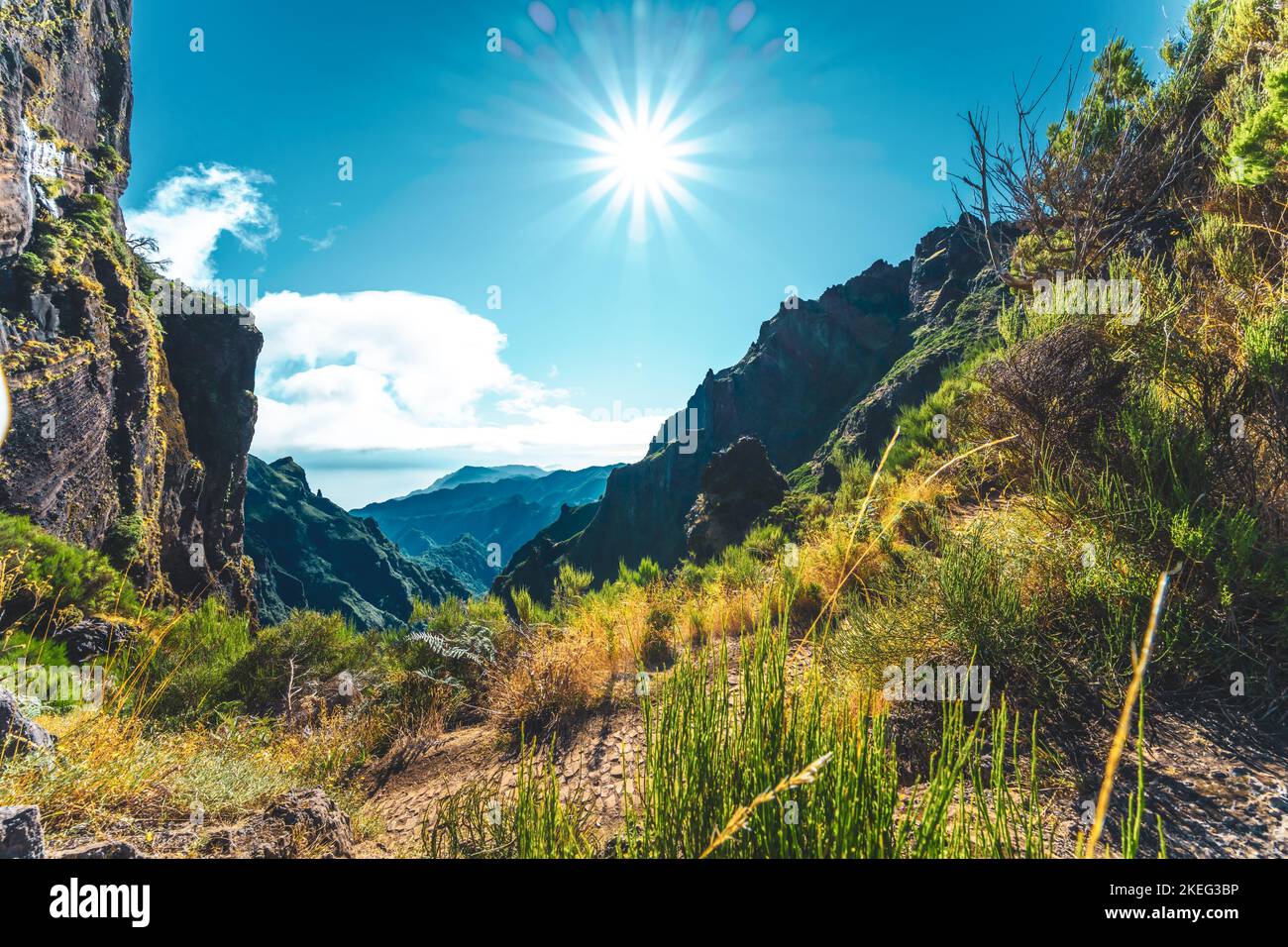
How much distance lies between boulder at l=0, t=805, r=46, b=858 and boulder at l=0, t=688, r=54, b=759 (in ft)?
3.56

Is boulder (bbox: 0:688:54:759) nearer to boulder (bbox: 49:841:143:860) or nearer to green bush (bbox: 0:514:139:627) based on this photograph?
boulder (bbox: 49:841:143:860)

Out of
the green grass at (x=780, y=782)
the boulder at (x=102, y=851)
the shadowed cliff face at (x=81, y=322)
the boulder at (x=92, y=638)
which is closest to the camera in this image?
the green grass at (x=780, y=782)

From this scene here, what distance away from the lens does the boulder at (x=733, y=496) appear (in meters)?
14.8

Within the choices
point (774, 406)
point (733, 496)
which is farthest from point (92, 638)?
point (774, 406)

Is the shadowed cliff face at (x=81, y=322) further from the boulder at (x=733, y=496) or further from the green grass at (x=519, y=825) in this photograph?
the green grass at (x=519, y=825)

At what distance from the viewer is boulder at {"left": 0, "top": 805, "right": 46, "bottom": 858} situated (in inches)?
56.2

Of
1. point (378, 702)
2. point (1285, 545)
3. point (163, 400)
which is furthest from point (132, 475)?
point (1285, 545)

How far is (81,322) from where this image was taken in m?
15.9

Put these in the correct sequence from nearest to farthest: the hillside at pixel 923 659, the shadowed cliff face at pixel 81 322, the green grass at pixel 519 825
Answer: the hillside at pixel 923 659, the green grass at pixel 519 825, the shadowed cliff face at pixel 81 322

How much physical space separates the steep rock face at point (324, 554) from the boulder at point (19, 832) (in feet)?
267

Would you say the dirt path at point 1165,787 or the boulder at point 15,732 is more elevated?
the boulder at point 15,732

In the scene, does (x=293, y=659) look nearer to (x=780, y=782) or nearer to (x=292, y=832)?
(x=292, y=832)

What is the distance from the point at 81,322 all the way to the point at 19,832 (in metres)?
23.2

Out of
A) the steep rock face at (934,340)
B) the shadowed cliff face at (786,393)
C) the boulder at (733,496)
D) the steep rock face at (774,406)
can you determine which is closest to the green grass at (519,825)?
the steep rock face at (934,340)
